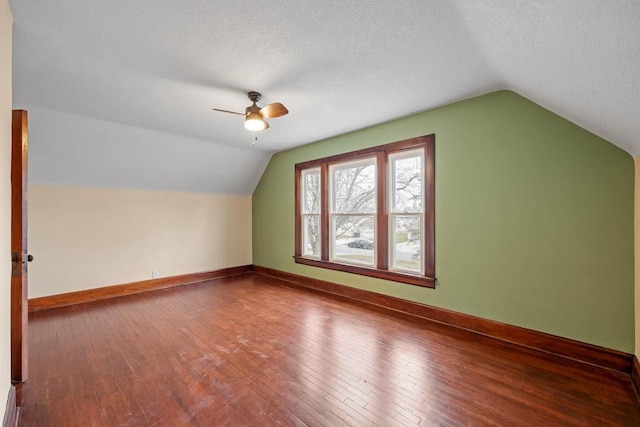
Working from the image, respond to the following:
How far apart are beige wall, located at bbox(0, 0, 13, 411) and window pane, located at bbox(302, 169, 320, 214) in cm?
380

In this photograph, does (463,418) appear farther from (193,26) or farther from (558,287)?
(193,26)

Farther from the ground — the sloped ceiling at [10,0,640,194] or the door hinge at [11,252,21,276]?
the sloped ceiling at [10,0,640,194]

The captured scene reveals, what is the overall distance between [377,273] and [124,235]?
4.22 metres

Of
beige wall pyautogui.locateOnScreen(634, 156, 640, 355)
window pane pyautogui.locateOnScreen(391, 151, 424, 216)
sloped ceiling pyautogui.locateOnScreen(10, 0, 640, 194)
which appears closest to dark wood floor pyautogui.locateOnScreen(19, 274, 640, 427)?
beige wall pyautogui.locateOnScreen(634, 156, 640, 355)

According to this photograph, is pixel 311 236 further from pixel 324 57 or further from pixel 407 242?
pixel 324 57

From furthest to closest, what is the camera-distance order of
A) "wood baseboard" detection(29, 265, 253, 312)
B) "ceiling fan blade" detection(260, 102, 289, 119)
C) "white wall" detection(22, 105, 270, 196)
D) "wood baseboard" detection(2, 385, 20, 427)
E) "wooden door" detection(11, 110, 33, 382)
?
1. "wood baseboard" detection(29, 265, 253, 312)
2. "white wall" detection(22, 105, 270, 196)
3. "ceiling fan blade" detection(260, 102, 289, 119)
4. "wooden door" detection(11, 110, 33, 382)
5. "wood baseboard" detection(2, 385, 20, 427)

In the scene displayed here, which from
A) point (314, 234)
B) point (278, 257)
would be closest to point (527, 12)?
point (314, 234)

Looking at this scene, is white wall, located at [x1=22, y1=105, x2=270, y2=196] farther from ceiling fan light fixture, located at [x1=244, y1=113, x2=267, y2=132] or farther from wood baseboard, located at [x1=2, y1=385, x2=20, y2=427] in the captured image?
wood baseboard, located at [x1=2, y1=385, x2=20, y2=427]

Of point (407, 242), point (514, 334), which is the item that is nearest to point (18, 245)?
point (407, 242)

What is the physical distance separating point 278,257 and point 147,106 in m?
3.46

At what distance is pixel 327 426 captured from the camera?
Answer: 1.73m

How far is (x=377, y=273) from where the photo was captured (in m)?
3.98

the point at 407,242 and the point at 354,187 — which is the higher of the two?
the point at 354,187

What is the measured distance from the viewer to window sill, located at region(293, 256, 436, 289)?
11.4 feet
